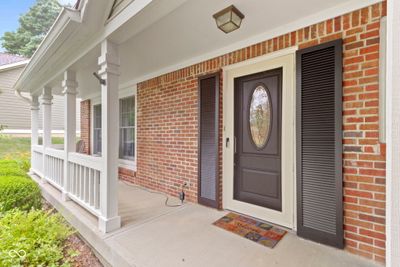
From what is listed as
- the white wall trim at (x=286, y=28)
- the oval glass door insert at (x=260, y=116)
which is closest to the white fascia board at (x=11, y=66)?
the white wall trim at (x=286, y=28)

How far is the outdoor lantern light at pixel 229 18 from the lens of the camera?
6.90 ft

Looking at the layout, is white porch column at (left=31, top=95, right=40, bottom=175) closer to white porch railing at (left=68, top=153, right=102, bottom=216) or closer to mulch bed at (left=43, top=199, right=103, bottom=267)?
white porch railing at (left=68, top=153, right=102, bottom=216)

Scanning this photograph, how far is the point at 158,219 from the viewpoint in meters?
2.82

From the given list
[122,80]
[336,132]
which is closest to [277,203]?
[336,132]

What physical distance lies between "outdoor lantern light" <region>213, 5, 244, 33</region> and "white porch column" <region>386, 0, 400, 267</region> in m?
1.61

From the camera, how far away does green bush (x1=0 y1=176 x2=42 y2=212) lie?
308 cm

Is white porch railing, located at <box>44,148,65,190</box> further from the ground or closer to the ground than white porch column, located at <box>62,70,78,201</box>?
closer to the ground

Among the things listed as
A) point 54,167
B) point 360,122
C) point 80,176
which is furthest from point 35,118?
point 360,122

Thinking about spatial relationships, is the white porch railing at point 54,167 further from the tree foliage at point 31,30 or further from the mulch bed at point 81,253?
the tree foliage at point 31,30

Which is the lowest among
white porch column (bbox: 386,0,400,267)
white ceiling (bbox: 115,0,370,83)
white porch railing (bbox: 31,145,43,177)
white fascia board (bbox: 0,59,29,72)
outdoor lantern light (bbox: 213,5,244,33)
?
white porch railing (bbox: 31,145,43,177)

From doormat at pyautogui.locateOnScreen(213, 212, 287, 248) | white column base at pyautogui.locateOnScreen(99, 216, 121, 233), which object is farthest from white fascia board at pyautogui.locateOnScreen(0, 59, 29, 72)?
doormat at pyautogui.locateOnScreen(213, 212, 287, 248)

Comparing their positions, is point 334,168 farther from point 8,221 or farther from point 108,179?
point 8,221

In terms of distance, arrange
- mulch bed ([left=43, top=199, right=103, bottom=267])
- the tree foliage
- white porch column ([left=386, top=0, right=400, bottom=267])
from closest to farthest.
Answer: white porch column ([left=386, top=0, right=400, bottom=267]) → mulch bed ([left=43, top=199, right=103, bottom=267]) → the tree foliage

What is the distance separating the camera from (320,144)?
85.8 inches
